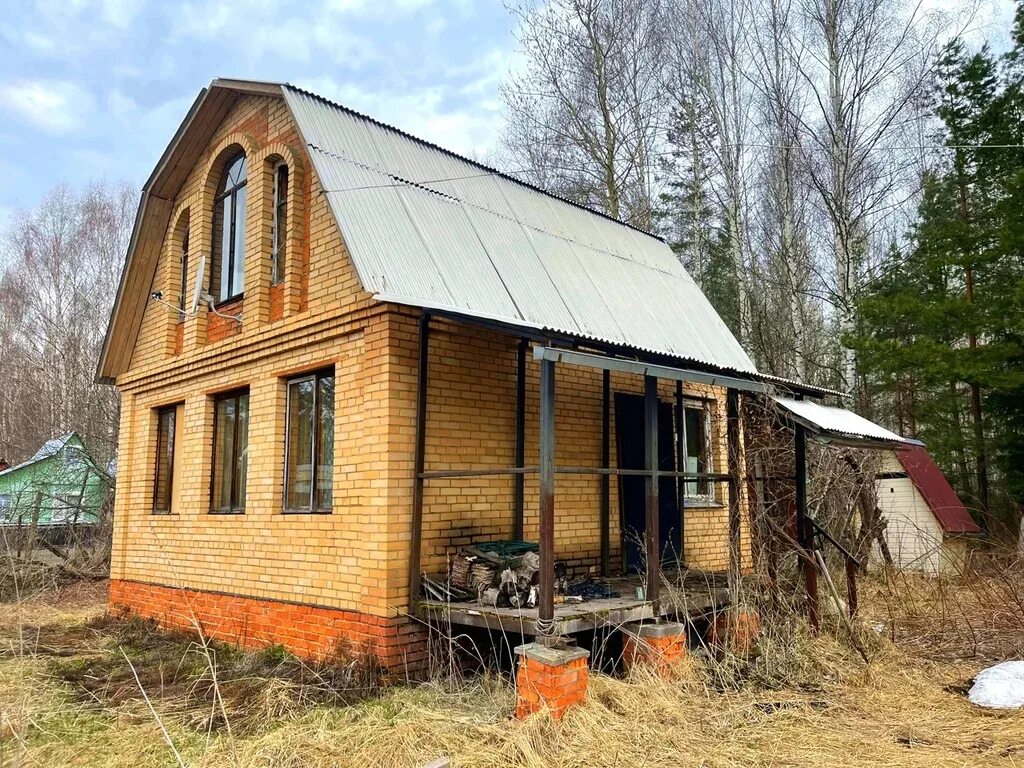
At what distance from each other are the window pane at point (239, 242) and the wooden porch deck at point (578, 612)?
180 inches

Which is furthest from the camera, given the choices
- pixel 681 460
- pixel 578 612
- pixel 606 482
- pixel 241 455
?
pixel 681 460

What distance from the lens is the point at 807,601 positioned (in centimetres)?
745

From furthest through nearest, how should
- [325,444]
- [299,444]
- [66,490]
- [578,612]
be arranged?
1. [66,490]
2. [299,444]
3. [325,444]
4. [578,612]

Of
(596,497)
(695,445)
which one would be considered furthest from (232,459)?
(695,445)

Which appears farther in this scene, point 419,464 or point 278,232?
point 278,232

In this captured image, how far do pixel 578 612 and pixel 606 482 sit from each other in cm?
263

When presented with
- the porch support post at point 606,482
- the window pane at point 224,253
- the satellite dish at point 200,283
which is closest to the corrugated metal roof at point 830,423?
the porch support post at point 606,482

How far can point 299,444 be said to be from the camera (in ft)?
24.9

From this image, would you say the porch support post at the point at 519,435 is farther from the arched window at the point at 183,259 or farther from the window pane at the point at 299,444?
the arched window at the point at 183,259

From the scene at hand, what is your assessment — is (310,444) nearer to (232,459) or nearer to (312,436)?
(312,436)

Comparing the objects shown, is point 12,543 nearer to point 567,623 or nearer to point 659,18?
point 567,623

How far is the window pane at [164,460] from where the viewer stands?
32.1 ft

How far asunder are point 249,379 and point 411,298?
319cm

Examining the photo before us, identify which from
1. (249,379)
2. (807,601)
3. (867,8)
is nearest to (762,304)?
(867,8)
